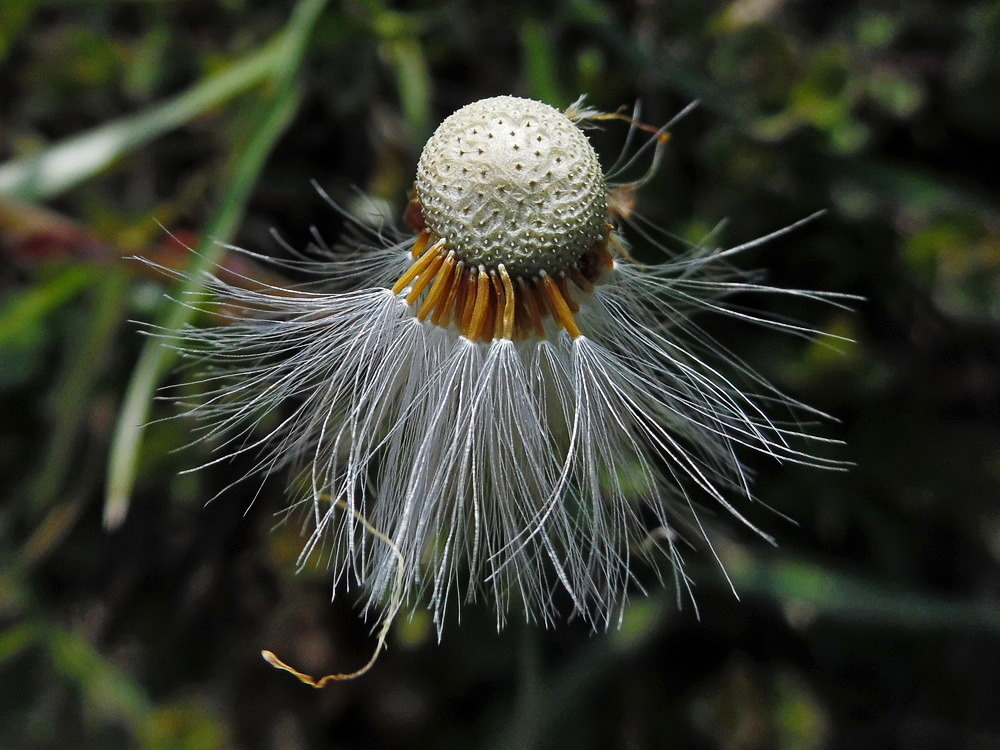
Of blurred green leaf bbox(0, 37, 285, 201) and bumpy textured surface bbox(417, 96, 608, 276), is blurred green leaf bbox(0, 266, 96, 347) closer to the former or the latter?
blurred green leaf bbox(0, 37, 285, 201)

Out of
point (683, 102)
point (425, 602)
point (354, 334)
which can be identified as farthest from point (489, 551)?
point (683, 102)

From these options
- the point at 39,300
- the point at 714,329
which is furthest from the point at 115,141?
the point at 714,329

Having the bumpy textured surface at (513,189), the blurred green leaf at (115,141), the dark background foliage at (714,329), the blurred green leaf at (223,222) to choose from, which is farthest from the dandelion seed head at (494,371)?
the blurred green leaf at (115,141)

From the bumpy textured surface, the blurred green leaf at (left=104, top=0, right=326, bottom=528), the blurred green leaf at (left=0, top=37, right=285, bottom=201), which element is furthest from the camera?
the blurred green leaf at (left=0, top=37, right=285, bottom=201)

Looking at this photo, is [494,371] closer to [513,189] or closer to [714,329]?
[513,189]

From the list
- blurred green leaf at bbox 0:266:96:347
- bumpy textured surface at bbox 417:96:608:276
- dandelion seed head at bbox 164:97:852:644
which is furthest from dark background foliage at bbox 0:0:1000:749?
bumpy textured surface at bbox 417:96:608:276

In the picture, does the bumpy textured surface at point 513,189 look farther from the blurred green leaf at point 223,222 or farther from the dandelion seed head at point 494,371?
the blurred green leaf at point 223,222

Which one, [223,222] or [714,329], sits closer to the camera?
[223,222]
